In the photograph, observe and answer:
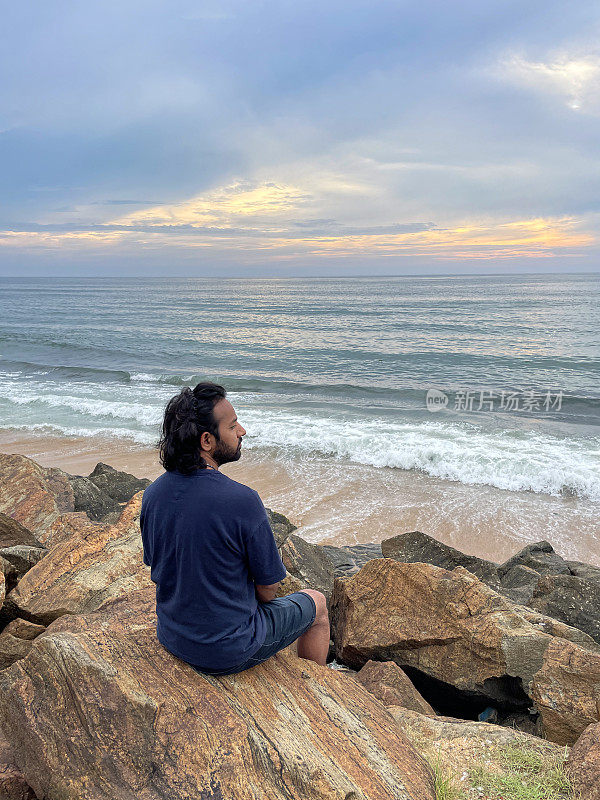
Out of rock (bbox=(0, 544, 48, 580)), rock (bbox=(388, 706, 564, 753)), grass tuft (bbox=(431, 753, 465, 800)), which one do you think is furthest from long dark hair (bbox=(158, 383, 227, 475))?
rock (bbox=(0, 544, 48, 580))

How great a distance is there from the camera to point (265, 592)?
2807 mm

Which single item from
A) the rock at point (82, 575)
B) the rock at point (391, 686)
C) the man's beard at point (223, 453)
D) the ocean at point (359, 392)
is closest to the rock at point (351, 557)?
the ocean at point (359, 392)

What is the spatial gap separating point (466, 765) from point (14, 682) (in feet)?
7.72

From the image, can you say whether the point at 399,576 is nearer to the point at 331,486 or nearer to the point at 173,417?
the point at 173,417

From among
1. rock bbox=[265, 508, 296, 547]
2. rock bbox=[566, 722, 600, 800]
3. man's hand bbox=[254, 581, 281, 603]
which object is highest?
man's hand bbox=[254, 581, 281, 603]

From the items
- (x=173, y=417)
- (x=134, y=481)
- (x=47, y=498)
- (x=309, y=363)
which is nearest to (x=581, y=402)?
(x=309, y=363)

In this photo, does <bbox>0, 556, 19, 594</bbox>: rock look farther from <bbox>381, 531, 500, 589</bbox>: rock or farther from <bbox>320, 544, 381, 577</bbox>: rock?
<bbox>381, 531, 500, 589</bbox>: rock

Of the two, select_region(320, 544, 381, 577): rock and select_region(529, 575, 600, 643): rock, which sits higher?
select_region(529, 575, 600, 643): rock

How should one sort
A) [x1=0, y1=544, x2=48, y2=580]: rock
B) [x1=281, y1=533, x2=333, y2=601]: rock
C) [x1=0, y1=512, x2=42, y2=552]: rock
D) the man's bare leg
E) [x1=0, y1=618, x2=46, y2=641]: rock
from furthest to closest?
[x1=0, y1=512, x2=42, y2=552]: rock
[x1=281, y1=533, x2=333, y2=601]: rock
[x1=0, y1=544, x2=48, y2=580]: rock
[x1=0, y1=618, x2=46, y2=641]: rock
the man's bare leg

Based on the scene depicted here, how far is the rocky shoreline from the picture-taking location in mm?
2475

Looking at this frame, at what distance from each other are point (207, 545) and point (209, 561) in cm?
9

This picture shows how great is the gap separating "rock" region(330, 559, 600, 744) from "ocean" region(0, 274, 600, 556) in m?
4.25

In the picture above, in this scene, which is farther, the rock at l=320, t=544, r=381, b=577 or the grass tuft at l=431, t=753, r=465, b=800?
the rock at l=320, t=544, r=381, b=577

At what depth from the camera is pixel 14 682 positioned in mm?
2707
